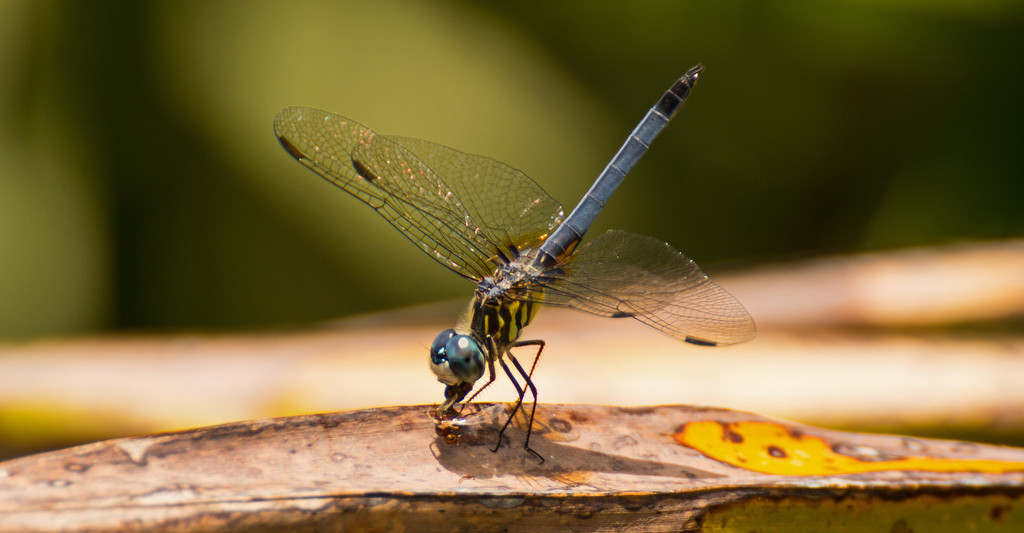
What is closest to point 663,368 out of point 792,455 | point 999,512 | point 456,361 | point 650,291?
point 650,291

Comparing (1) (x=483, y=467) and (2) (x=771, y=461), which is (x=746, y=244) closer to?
(2) (x=771, y=461)

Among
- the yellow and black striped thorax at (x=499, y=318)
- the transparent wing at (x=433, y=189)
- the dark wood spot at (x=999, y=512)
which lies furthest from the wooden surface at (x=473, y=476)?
the transparent wing at (x=433, y=189)

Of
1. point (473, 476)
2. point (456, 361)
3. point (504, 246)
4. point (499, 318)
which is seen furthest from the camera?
point (504, 246)

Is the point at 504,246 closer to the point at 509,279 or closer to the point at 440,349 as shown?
the point at 509,279

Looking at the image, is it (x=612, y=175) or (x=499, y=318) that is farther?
(x=612, y=175)

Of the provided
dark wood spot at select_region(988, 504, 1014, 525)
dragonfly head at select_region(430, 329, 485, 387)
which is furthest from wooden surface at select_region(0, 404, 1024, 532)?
dragonfly head at select_region(430, 329, 485, 387)

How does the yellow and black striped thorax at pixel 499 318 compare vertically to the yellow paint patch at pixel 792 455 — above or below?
above

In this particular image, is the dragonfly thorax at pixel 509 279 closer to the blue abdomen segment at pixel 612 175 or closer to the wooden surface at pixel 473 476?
the blue abdomen segment at pixel 612 175

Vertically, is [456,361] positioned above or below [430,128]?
below

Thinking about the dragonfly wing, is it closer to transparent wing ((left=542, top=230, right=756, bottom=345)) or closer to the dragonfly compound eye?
transparent wing ((left=542, top=230, right=756, bottom=345))
